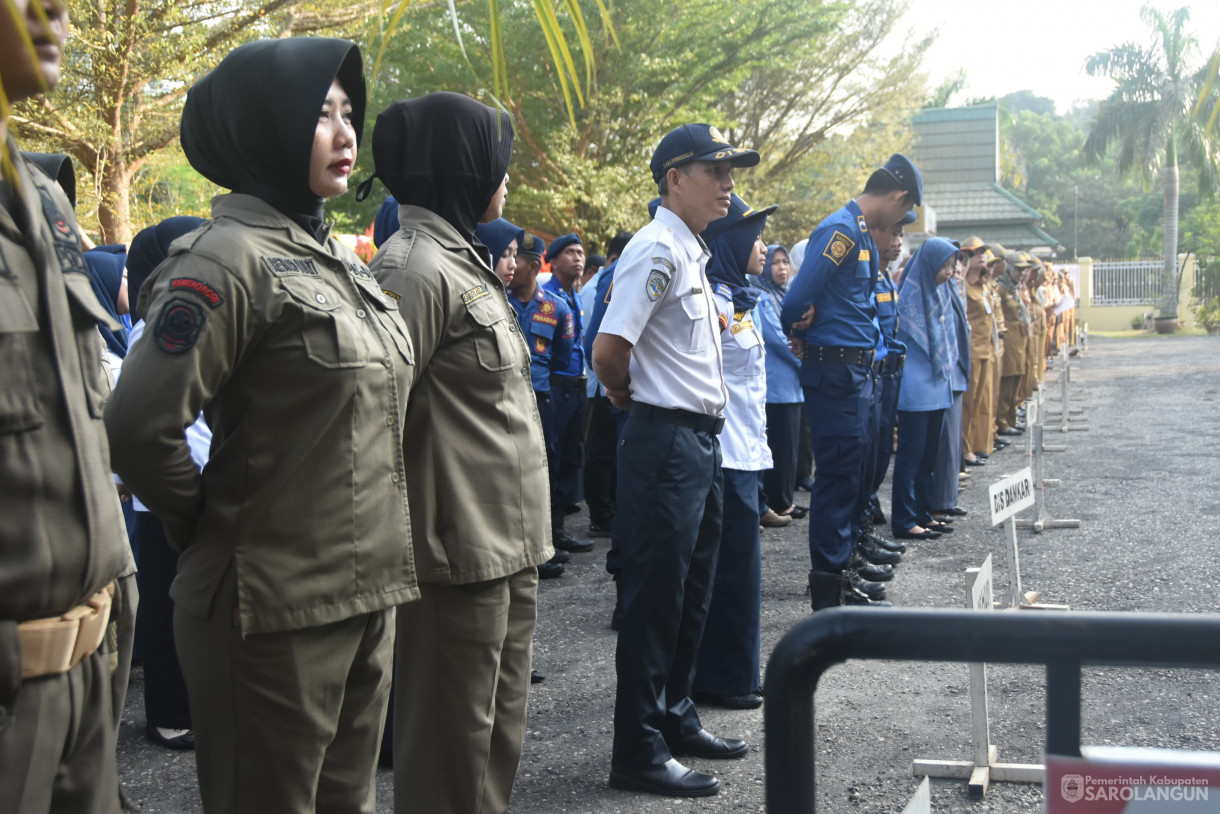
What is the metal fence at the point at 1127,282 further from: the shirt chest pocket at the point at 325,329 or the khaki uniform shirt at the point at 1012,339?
the shirt chest pocket at the point at 325,329

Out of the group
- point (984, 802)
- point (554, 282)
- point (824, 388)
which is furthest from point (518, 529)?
point (554, 282)

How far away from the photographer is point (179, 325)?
2.02 m

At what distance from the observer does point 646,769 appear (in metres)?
3.76

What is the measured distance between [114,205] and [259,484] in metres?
9.74

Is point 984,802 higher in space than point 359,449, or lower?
lower

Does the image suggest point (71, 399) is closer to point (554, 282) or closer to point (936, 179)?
point (554, 282)

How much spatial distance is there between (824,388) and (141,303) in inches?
168

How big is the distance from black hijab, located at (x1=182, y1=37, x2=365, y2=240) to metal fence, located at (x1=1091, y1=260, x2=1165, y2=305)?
42.5m

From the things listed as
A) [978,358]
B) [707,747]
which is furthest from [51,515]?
[978,358]

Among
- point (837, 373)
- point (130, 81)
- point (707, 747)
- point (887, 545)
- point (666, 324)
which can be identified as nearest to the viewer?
point (666, 324)

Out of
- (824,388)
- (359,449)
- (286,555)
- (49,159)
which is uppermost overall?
(49,159)

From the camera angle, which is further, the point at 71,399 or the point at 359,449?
the point at 359,449

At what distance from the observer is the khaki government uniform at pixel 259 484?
6.72ft

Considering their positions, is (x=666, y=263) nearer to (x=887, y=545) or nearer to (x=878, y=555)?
(x=878, y=555)
